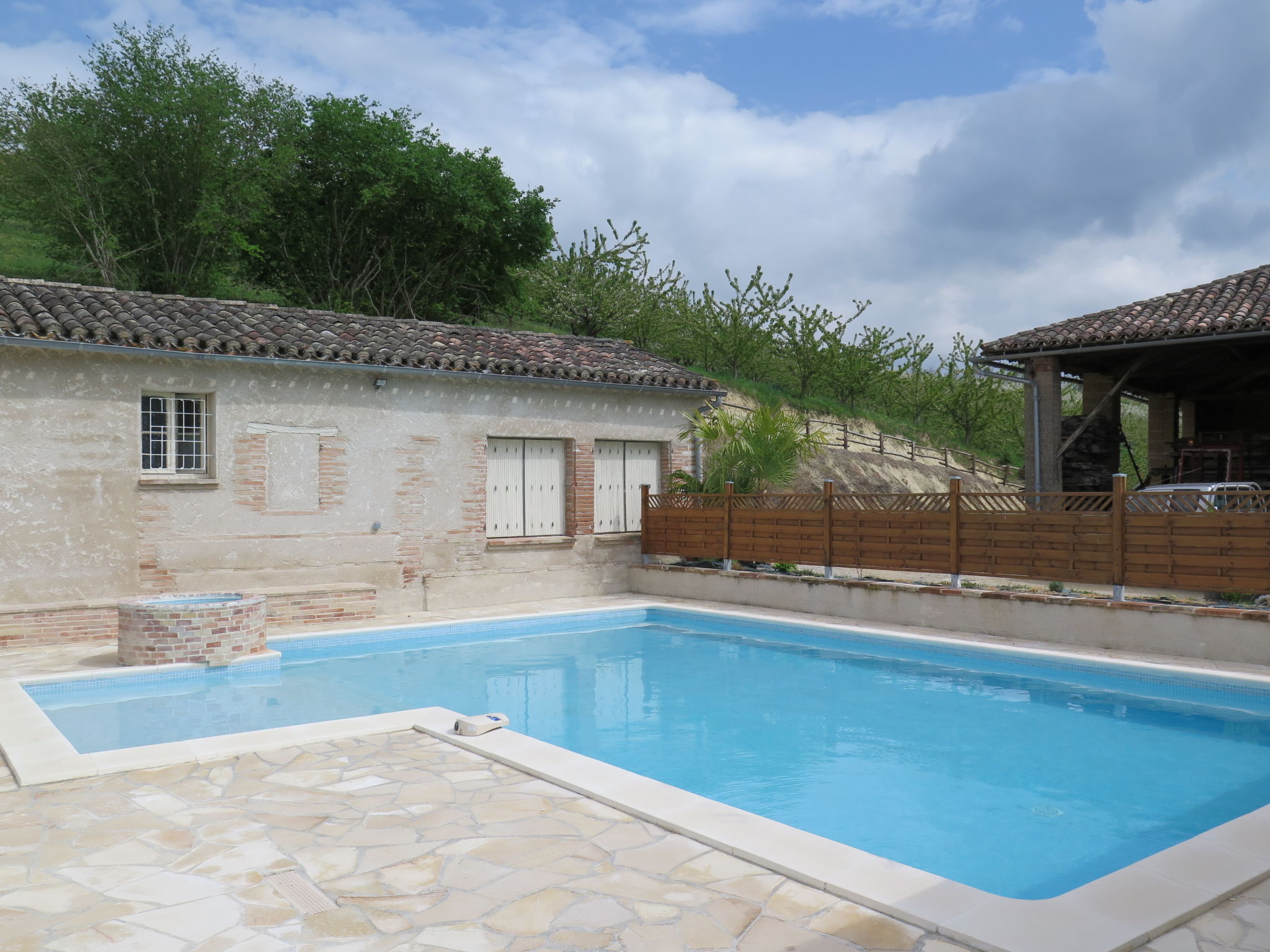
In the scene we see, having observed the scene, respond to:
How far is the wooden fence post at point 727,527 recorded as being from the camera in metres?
15.3

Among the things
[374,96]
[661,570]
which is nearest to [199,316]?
[661,570]

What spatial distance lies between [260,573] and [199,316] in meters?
3.79

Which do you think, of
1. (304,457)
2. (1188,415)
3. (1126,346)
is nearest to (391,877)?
(304,457)

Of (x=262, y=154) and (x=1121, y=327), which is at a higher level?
(x=262, y=154)

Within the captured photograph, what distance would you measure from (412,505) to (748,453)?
570 cm

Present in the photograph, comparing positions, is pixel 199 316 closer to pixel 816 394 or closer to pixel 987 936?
pixel 987 936

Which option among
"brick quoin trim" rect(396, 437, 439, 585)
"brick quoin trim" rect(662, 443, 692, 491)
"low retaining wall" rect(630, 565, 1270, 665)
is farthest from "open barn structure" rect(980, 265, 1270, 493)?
"brick quoin trim" rect(396, 437, 439, 585)

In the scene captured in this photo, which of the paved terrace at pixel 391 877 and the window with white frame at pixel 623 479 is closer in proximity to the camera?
the paved terrace at pixel 391 877

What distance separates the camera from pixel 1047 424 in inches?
695

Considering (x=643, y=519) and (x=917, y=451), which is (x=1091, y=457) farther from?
(x=917, y=451)

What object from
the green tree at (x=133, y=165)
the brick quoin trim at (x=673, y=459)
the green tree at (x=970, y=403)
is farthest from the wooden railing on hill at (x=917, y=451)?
the green tree at (x=133, y=165)

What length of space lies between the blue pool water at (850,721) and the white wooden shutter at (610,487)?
414 cm

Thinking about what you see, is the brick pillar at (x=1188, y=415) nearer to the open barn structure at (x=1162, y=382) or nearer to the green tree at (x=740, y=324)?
the open barn structure at (x=1162, y=382)

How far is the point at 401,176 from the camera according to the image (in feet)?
104
